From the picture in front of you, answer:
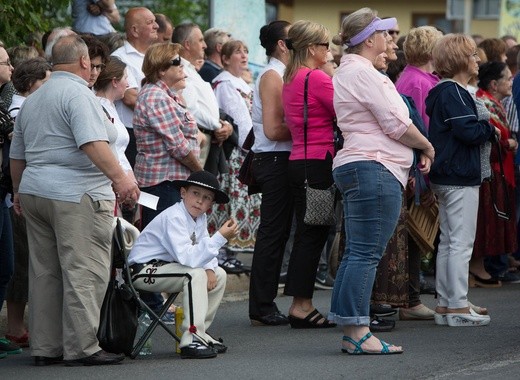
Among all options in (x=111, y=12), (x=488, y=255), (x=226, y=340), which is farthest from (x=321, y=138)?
(x=111, y=12)

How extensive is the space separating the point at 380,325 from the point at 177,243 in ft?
5.65

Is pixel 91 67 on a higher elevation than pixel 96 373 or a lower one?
higher

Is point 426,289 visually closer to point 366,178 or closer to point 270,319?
point 270,319

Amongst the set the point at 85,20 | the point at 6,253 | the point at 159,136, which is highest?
the point at 85,20

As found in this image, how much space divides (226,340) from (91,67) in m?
1.99

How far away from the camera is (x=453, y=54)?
31.1ft

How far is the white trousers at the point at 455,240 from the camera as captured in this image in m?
9.45

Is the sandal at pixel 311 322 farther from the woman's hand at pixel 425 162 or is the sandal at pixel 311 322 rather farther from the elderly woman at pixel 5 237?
the elderly woman at pixel 5 237

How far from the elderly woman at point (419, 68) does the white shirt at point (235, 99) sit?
78.5 inches

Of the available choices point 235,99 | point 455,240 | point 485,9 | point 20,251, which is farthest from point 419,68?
point 485,9

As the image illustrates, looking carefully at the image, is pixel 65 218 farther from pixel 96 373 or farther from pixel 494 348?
pixel 494 348

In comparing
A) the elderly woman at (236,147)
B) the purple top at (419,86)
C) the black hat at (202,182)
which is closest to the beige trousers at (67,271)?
the black hat at (202,182)

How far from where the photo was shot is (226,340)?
904cm

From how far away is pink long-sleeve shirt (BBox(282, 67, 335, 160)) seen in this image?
9.10 m
